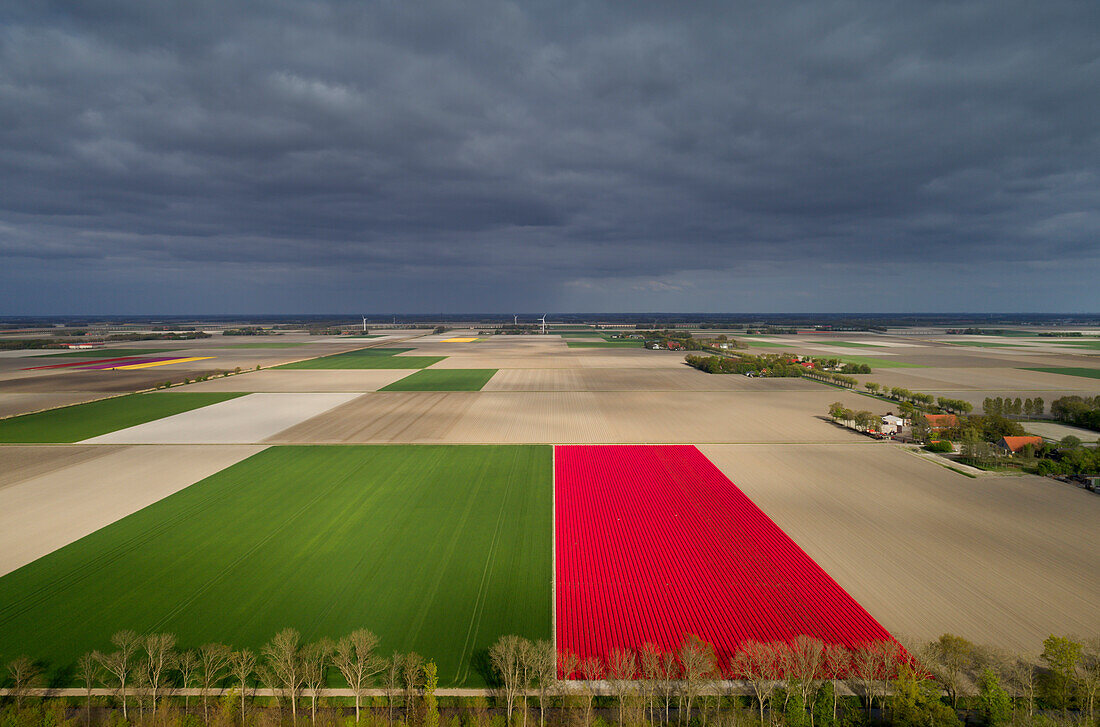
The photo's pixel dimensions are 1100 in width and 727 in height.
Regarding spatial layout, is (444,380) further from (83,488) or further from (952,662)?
(952,662)

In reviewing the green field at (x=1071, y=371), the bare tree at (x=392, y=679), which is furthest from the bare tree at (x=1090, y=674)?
the green field at (x=1071, y=371)

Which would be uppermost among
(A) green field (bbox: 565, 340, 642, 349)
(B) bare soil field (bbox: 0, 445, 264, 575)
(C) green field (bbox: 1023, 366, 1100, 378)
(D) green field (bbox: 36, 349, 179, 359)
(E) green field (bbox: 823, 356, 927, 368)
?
(A) green field (bbox: 565, 340, 642, 349)

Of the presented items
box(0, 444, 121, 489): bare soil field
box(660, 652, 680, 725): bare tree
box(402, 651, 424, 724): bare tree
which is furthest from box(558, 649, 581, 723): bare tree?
box(0, 444, 121, 489): bare soil field

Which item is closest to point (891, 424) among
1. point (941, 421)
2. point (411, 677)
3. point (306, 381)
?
point (941, 421)

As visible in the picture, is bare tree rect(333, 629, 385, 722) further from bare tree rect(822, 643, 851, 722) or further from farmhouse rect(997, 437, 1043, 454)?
farmhouse rect(997, 437, 1043, 454)

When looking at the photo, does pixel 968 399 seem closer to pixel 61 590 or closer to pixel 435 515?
pixel 435 515
